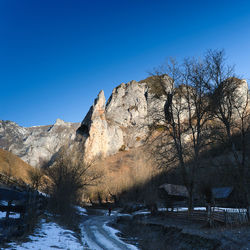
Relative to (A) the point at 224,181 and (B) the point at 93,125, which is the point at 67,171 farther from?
(B) the point at 93,125

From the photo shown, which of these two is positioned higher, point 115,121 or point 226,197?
point 115,121

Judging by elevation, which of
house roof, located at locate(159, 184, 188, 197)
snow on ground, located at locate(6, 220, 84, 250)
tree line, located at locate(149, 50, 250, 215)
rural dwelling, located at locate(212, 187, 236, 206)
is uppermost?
tree line, located at locate(149, 50, 250, 215)

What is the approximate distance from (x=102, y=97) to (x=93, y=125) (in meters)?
17.9

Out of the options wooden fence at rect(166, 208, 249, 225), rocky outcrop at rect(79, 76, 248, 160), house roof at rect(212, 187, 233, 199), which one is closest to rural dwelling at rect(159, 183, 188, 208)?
house roof at rect(212, 187, 233, 199)

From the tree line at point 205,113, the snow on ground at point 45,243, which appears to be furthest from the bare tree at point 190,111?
the snow on ground at point 45,243

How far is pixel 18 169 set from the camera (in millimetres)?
46219

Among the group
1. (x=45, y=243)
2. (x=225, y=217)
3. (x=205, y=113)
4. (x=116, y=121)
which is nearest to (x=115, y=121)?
(x=116, y=121)

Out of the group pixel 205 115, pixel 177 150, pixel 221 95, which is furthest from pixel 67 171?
pixel 221 95

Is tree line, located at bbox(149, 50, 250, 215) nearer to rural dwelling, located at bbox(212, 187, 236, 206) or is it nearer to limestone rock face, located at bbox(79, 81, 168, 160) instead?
rural dwelling, located at bbox(212, 187, 236, 206)

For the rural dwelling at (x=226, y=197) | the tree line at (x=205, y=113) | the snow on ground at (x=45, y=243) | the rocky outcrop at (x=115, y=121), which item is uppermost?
the rocky outcrop at (x=115, y=121)

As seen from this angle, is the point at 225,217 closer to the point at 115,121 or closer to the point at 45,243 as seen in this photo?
the point at 45,243

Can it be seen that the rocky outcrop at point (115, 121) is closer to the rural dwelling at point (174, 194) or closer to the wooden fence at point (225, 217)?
the rural dwelling at point (174, 194)

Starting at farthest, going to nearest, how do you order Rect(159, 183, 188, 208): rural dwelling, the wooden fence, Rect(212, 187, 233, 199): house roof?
1. Rect(159, 183, 188, 208): rural dwelling
2. Rect(212, 187, 233, 199): house roof
3. the wooden fence

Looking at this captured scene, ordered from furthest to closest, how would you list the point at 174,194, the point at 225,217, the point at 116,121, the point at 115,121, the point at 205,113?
the point at 116,121, the point at 115,121, the point at 174,194, the point at 205,113, the point at 225,217
